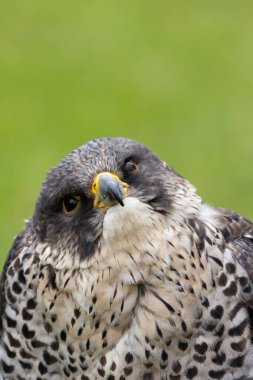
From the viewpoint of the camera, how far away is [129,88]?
14289 mm

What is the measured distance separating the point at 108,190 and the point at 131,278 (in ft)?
1.81

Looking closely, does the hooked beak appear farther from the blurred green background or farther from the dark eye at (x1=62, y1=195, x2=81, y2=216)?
the blurred green background

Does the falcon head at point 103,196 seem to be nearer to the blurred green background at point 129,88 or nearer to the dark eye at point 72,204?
the dark eye at point 72,204

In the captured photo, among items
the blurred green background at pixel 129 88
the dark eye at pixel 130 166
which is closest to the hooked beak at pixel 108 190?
the dark eye at pixel 130 166

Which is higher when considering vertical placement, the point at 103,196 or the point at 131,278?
the point at 103,196

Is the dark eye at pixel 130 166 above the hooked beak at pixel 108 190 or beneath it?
above

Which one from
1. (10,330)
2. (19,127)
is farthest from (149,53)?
(10,330)

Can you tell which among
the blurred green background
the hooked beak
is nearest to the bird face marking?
the hooked beak

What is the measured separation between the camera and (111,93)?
14.3 m

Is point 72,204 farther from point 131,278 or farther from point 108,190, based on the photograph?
point 131,278

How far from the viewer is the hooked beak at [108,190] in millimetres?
5742

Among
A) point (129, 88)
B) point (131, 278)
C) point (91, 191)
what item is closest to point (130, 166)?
point (91, 191)

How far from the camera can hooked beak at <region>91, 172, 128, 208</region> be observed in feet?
18.8

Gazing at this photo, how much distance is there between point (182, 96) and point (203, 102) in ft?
0.90
